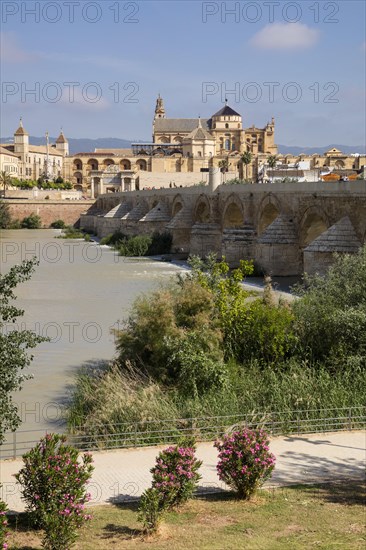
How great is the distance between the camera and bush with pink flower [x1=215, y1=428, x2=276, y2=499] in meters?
7.25

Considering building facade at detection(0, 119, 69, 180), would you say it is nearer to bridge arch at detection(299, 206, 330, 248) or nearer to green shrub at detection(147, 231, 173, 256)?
green shrub at detection(147, 231, 173, 256)

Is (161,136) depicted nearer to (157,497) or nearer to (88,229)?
(88,229)

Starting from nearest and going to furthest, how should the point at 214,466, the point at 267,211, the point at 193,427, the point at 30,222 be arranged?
the point at 214,466
the point at 193,427
the point at 267,211
the point at 30,222

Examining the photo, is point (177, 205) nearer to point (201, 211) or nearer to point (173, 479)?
point (201, 211)

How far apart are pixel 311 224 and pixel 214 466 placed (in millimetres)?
18930

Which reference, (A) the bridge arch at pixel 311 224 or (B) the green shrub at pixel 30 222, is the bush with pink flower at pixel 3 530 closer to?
(A) the bridge arch at pixel 311 224

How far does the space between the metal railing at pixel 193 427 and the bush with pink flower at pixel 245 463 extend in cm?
136

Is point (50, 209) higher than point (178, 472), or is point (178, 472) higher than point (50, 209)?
point (50, 209)

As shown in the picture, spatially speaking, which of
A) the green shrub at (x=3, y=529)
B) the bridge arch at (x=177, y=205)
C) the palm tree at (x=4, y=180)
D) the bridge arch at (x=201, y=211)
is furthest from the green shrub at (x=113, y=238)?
the green shrub at (x=3, y=529)

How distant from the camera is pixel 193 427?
9.09 meters

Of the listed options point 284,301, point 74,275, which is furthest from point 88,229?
point 284,301

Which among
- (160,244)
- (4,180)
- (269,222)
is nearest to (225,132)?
(4,180)

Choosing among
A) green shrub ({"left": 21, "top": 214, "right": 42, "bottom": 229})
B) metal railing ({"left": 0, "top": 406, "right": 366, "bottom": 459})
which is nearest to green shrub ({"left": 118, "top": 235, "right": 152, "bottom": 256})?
green shrub ({"left": 21, "top": 214, "right": 42, "bottom": 229})

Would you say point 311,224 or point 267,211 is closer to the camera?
point 311,224
